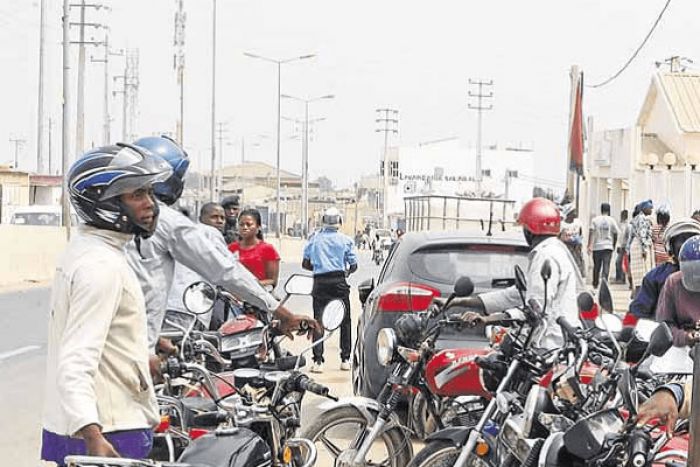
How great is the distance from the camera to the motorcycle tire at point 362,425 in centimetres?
642

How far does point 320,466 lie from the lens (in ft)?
25.1

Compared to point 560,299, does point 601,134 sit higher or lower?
higher

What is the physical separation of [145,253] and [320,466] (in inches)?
99.0

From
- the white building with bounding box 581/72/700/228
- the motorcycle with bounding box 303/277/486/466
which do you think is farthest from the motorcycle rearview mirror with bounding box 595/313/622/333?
the white building with bounding box 581/72/700/228

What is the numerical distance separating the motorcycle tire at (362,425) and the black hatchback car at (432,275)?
7.36ft

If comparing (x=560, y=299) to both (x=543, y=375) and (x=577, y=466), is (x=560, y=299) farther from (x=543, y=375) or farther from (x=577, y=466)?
(x=577, y=466)

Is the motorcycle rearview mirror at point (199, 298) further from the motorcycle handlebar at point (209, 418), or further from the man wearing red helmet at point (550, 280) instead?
the man wearing red helmet at point (550, 280)

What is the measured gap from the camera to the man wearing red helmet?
7203 mm

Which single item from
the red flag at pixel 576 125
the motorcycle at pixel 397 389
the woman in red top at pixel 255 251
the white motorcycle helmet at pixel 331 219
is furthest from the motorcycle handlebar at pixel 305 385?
the red flag at pixel 576 125

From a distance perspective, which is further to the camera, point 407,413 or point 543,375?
point 407,413

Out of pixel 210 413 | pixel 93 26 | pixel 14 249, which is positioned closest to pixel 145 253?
pixel 210 413

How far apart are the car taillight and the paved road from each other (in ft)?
6.13

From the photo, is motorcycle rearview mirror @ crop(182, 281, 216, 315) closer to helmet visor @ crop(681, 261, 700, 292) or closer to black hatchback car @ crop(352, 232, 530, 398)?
helmet visor @ crop(681, 261, 700, 292)

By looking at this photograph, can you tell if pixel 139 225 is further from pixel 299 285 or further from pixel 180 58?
pixel 180 58
